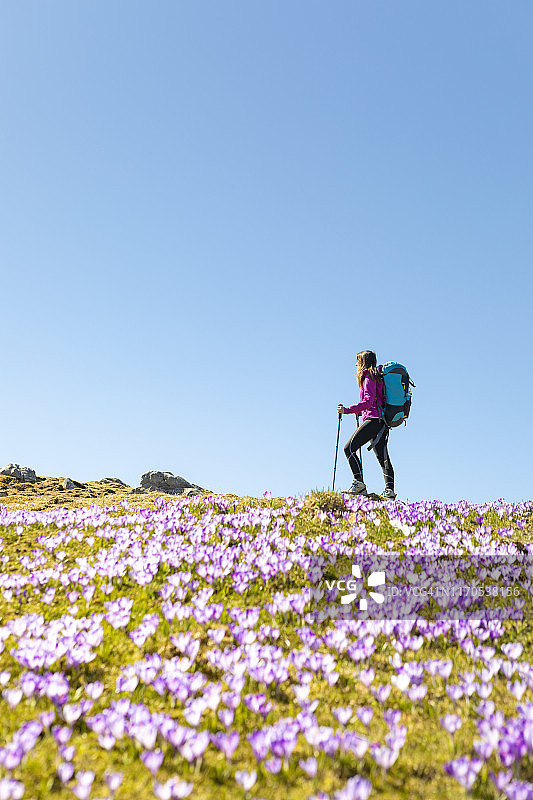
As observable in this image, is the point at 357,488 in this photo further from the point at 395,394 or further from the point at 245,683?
the point at 245,683

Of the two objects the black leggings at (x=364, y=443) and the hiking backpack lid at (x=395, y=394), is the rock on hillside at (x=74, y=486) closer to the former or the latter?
the black leggings at (x=364, y=443)

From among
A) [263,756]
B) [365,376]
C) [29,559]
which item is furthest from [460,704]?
[365,376]

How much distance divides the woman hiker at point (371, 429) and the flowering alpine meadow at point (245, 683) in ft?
17.3

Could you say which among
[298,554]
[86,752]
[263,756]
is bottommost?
[86,752]

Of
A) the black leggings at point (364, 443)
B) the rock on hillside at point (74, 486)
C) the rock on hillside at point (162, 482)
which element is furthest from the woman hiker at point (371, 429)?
the rock on hillside at point (162, 482)

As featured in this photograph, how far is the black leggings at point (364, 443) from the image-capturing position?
1288cm

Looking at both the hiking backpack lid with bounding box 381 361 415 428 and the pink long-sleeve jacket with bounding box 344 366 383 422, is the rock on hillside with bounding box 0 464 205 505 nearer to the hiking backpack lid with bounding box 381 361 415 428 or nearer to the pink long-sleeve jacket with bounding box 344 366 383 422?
the pink long-sleeve jacket with bounding box 344 366 383 422

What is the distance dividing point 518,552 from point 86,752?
19.3 ft

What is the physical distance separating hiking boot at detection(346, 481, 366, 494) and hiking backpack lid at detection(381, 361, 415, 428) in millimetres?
1746

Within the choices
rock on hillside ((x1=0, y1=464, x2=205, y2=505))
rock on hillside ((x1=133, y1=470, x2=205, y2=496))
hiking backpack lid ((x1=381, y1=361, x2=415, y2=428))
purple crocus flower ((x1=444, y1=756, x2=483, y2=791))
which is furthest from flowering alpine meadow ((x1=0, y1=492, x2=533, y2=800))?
rock on hillside ((x1=133, y1=470, x2=205, y2=496))

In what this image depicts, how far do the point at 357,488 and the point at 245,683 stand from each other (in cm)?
883

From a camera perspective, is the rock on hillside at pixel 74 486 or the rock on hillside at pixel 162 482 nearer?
→ the rock on hillside at pixel 74 486

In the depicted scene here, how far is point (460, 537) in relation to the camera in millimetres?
7605

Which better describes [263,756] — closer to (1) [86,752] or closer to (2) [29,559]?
(1) [86,752]
